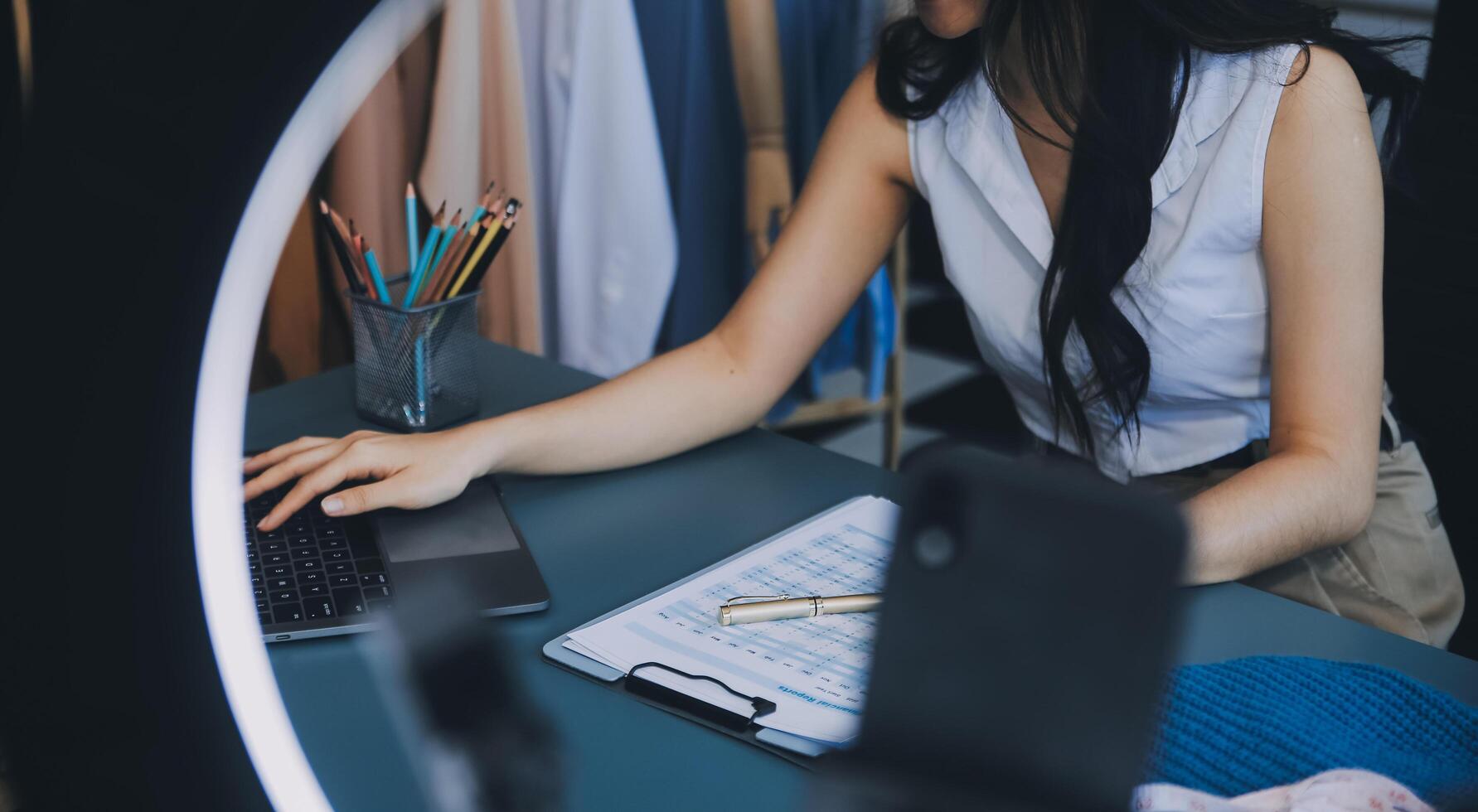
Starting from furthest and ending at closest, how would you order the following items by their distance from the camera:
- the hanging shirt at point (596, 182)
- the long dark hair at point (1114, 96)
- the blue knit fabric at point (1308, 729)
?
the hanging shirt at point (596, 182) < the long dark hair at point (1114, 96) < the blue knit fabric at point (1308, 729)

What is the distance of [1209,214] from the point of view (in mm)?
916

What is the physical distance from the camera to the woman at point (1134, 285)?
82 cm

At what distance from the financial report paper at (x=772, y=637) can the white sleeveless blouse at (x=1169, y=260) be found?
0.33 metres

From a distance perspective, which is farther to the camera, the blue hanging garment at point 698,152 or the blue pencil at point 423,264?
the blue hanging garment at point 698,152

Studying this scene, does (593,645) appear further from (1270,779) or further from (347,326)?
(347,326)

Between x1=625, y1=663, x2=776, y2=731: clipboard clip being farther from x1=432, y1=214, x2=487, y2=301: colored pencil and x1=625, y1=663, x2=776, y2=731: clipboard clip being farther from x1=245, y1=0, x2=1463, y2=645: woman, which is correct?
x1=432, y1=214, x2=487, y2=301: colored pencil

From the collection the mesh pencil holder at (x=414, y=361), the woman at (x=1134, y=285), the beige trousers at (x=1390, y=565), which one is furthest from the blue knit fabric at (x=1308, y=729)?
the mesh pencil holder at (x=414, y=361)

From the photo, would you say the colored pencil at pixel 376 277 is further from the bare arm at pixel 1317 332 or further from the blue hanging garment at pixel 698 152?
the blue hanging garment at pixel 698 152

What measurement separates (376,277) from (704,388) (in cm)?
28

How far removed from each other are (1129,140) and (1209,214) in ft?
0.28

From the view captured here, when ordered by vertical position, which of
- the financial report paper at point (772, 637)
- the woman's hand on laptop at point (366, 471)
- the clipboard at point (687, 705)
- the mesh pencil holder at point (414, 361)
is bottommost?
the clipboard at point (687, 705)

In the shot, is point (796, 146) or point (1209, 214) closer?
point (1209, 214)

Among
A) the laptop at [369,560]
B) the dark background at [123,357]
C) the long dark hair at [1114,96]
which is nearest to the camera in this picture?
the dark background at [123,357]

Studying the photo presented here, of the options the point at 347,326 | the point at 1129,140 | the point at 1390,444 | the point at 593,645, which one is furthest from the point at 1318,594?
the point at 347,326
